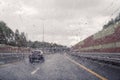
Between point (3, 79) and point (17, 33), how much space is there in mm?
186362

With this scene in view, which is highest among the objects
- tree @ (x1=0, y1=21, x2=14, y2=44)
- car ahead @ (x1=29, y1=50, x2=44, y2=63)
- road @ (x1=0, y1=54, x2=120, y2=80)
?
tree @ (x1=0, y1=21, x2=14, y2=44)

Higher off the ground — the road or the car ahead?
the car ahead

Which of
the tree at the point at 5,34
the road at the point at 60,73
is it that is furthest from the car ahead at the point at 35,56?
the tree at the point at 5,34

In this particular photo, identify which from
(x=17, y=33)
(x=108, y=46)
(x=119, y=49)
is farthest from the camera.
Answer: (x=17, y=33)

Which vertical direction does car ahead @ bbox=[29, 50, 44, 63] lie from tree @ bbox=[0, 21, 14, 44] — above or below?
below

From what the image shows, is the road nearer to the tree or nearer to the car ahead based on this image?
the car ahead

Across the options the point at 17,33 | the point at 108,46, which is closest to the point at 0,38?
the point at 17,33

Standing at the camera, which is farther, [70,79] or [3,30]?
[3,30]

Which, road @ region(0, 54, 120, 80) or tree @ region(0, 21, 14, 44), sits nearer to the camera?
road @ region(0, 54, 120, 80)

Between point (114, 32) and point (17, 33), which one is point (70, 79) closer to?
point (114, 32)

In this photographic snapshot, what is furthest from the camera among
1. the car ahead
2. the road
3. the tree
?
the tree

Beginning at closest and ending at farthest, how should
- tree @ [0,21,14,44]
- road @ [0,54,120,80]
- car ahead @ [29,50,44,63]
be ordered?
road @ [0,54,120,80] → car ahead @ [29,50,44,63] → tree @ [0,21,14,44]

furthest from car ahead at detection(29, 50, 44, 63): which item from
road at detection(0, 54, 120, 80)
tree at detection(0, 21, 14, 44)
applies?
tree at detection(0, 21, 14, 44)

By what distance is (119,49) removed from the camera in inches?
695
